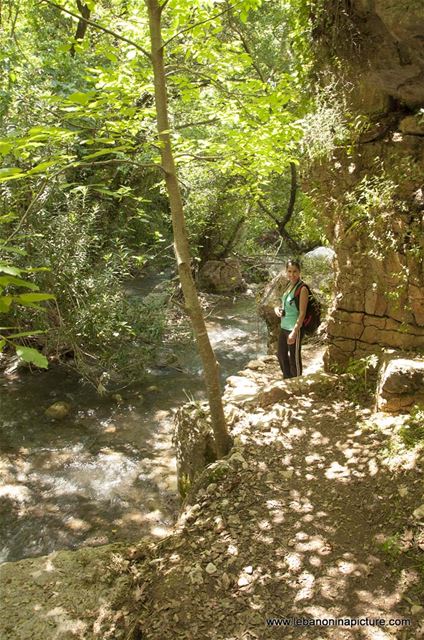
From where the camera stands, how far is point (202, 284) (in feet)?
52.7

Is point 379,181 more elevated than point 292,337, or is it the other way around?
point 379,181

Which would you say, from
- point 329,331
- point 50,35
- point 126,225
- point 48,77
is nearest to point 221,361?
point 126,225

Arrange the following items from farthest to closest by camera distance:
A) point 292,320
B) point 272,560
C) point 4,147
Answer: point 292,320
point 272,560
point 4,147

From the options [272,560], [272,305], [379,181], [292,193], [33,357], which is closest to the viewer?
[33,357]

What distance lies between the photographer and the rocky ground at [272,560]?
3.10 m

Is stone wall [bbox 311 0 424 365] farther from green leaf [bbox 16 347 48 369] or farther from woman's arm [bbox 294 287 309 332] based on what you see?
green leaf [bbox 16 347 48 369]

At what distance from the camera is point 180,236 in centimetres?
432

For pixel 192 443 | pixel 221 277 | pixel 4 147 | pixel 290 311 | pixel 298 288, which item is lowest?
pixel 192 443

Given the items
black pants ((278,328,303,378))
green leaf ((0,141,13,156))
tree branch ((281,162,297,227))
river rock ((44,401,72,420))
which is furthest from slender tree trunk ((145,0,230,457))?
tree branch ((281,162,297,227))

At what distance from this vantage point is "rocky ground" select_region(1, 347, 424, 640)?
3.10m

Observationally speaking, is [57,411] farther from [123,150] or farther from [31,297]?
[31,297]

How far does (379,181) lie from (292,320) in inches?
80.1

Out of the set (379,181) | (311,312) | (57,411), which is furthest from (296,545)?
(57,411)

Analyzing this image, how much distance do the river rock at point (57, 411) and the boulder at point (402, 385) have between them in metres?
5.66
